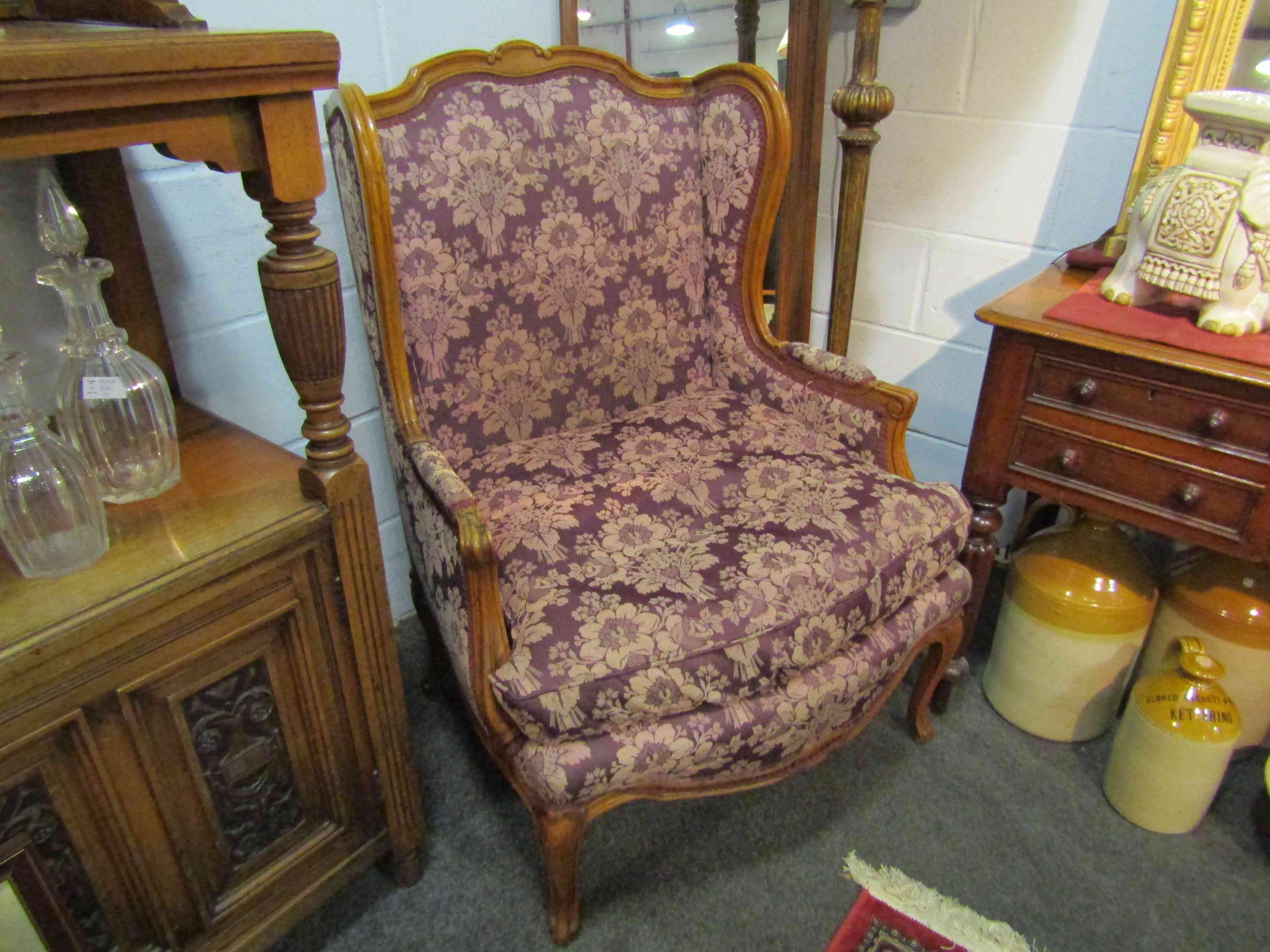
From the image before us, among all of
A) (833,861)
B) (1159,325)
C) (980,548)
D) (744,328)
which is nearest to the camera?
(1159,325)

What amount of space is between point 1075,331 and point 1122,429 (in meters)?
0.15

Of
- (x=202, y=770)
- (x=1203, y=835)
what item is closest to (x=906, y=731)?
(x=1203, y=835)

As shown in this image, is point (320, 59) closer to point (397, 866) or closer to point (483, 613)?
point (483, 613)

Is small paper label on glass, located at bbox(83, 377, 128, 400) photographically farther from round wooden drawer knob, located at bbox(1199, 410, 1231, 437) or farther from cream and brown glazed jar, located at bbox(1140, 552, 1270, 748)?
cream and brown glazed jar, located at bbox(1140, 552, 1270, 748)

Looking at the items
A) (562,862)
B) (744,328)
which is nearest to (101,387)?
(562,862)

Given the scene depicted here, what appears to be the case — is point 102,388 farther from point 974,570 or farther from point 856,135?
point 974,570

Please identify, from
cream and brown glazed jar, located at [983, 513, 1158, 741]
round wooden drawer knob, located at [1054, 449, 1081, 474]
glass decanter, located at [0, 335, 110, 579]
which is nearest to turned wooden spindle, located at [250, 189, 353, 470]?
glass decanter, located at [0, 335, 110, 579]

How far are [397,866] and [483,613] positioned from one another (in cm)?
48

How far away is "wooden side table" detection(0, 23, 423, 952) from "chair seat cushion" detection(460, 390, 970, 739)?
8.4 inches

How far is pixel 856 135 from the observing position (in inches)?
54.9

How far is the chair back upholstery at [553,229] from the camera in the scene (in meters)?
1.19

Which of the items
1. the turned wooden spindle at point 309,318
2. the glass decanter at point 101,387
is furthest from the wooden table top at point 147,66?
the glass decanter at point 101,387

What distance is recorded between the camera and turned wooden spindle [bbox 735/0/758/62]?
5.17 feet

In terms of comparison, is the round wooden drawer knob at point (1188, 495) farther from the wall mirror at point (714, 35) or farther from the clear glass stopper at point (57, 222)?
the clear glass stopper at point (57, 222)
